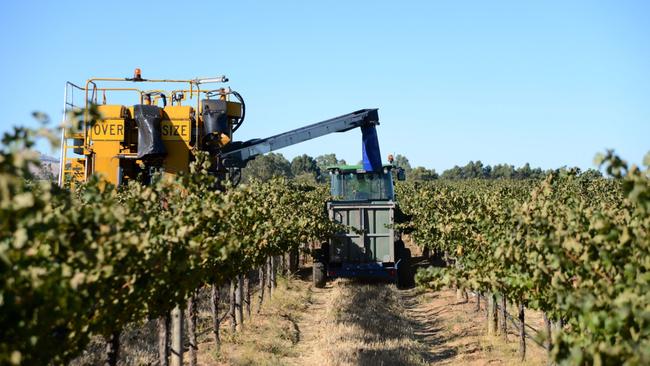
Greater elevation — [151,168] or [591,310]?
[151,168]

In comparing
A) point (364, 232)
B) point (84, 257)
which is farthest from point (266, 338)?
point (84, 257)

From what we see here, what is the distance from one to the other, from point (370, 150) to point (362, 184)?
6.83 ft

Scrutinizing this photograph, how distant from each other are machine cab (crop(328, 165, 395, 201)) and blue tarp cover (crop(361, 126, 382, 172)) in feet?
2.33

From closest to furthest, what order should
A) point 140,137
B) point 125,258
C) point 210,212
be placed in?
point 125,258
point 210,212
point 140,137

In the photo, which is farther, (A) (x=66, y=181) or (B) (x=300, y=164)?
(B) (x=300, y=164)

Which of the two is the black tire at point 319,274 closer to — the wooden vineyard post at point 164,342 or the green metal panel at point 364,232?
the green metal panel at point 364,232

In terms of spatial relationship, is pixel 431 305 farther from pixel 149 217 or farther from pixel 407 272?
pixel 149 217

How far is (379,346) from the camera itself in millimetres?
13531

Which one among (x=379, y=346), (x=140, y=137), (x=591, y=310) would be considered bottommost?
(x=379, y=346)

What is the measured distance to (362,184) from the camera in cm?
2059

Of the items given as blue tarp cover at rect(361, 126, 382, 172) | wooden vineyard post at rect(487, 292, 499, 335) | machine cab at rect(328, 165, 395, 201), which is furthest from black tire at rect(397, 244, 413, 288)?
wooden vineyard post at rect(487, 292, 499, 335)

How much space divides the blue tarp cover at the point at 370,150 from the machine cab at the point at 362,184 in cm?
71

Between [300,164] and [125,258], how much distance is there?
119742 millimetres

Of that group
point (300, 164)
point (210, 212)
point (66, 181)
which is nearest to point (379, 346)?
point (210, 212)
